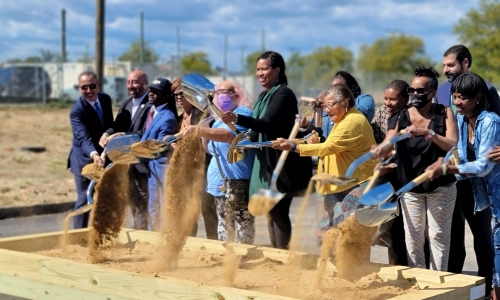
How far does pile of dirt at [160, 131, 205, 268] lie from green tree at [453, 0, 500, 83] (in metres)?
36.6

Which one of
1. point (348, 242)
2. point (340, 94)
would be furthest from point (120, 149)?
point (348, 242)

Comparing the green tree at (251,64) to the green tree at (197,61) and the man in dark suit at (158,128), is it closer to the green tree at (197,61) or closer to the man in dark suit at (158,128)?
the green tree at (197,61)

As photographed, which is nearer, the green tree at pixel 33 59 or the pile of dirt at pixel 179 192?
the pile of dirt at pixel 179 192

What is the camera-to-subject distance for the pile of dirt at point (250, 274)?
4988 mm

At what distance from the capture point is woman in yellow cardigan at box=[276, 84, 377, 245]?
5.19 metres

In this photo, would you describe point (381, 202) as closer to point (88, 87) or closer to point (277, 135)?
point (277, 135)

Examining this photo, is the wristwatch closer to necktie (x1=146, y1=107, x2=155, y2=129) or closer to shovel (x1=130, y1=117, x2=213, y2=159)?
shovel (x1=130, y1=117, x2=213, y2=159)

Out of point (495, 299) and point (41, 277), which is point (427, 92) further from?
point (41, 277)

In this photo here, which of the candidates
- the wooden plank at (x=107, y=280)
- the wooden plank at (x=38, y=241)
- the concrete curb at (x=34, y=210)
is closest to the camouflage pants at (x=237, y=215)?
the wooden plank at (x=107, y=280)

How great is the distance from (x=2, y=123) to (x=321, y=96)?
56.9ft

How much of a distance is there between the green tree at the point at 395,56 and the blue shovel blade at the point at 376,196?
6125 centimetres

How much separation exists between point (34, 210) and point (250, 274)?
6.73m

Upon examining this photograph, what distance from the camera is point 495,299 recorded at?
5.04m

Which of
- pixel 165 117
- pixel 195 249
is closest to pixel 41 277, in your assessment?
pixel 195 249
